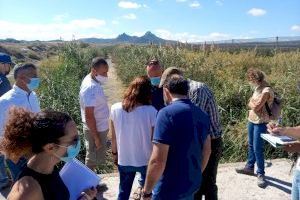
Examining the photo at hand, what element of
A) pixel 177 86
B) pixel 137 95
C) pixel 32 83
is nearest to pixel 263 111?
pixel 137 95

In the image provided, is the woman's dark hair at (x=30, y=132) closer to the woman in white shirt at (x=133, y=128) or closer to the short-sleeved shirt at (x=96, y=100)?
the woman in white shirt at (x=133, y=128)

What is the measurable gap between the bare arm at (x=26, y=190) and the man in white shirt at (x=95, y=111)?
2990 mm

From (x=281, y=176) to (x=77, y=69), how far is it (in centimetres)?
1422

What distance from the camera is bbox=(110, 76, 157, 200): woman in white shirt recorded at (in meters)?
4.08

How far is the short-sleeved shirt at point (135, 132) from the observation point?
408cm

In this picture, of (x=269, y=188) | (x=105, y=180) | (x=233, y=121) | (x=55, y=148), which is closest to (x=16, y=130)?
(x=55, y=148)

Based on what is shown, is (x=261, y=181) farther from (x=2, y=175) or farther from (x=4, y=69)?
(x=4, y=69)

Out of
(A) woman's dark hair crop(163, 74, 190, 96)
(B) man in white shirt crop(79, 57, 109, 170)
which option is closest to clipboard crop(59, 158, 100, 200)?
(A) woman's dark hair crop(163, 74, 190, 96)

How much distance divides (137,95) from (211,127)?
3.07 feet

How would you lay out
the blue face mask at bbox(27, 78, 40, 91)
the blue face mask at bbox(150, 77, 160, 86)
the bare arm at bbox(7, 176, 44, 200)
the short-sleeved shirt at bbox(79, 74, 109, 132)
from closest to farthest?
the bare arm at bbox(7, 176, 44, 200) < the blue face mask at bbox(27, 78, 40, 91) < the short-sleeved shirt at bbox(79, 74, 109, 132) < the blue face mask at bbox(150, 77, 160, 86)

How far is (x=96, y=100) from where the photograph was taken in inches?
206

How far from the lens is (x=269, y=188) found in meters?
5.99

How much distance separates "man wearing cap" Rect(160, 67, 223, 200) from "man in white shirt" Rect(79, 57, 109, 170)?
4.96 feet

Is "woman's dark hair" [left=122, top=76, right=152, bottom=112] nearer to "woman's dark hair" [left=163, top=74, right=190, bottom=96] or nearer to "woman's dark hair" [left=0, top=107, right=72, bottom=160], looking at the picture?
"woman's dark hair" [left=163, top=74, right=190, bottom=96]
